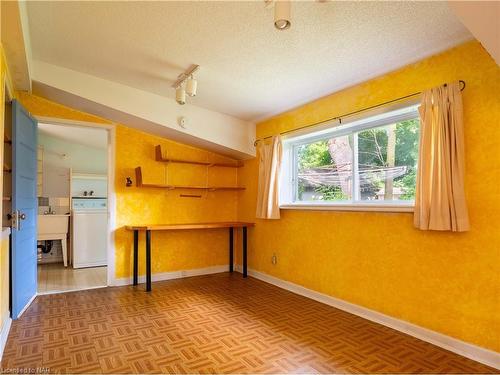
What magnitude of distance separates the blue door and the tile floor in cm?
53

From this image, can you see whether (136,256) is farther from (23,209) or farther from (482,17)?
(482,17)

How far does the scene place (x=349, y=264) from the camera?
324 cm

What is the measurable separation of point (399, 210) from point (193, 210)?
3.01m

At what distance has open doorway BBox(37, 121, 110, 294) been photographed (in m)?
5.23

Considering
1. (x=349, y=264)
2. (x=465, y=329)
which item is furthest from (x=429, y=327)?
(x=349, y=264)

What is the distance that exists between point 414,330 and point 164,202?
11.2 ft

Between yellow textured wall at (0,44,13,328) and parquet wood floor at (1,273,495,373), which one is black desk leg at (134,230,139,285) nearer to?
parquet wood floor at (1,273,495,373)

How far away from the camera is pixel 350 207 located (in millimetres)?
3240

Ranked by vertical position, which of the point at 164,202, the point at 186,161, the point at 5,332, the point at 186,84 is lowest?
the point at 5,332

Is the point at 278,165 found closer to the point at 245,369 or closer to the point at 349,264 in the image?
the point at 349,264

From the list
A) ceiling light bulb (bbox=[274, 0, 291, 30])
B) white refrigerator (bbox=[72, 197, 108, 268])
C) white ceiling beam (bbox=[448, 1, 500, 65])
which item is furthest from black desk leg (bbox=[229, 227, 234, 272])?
white ceiling beam (bbox=[448, 1, 500, 65])

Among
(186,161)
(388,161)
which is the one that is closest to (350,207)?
(388,161)

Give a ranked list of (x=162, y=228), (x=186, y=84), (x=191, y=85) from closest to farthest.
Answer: (x=191, y=85), (x=186, y=84), (x=162, y=228)

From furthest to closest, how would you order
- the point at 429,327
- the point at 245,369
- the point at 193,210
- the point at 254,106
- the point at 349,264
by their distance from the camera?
the point at 193,210
the point at 254,106
the point at 349,264
the point at 429,327
the point at 245,369
